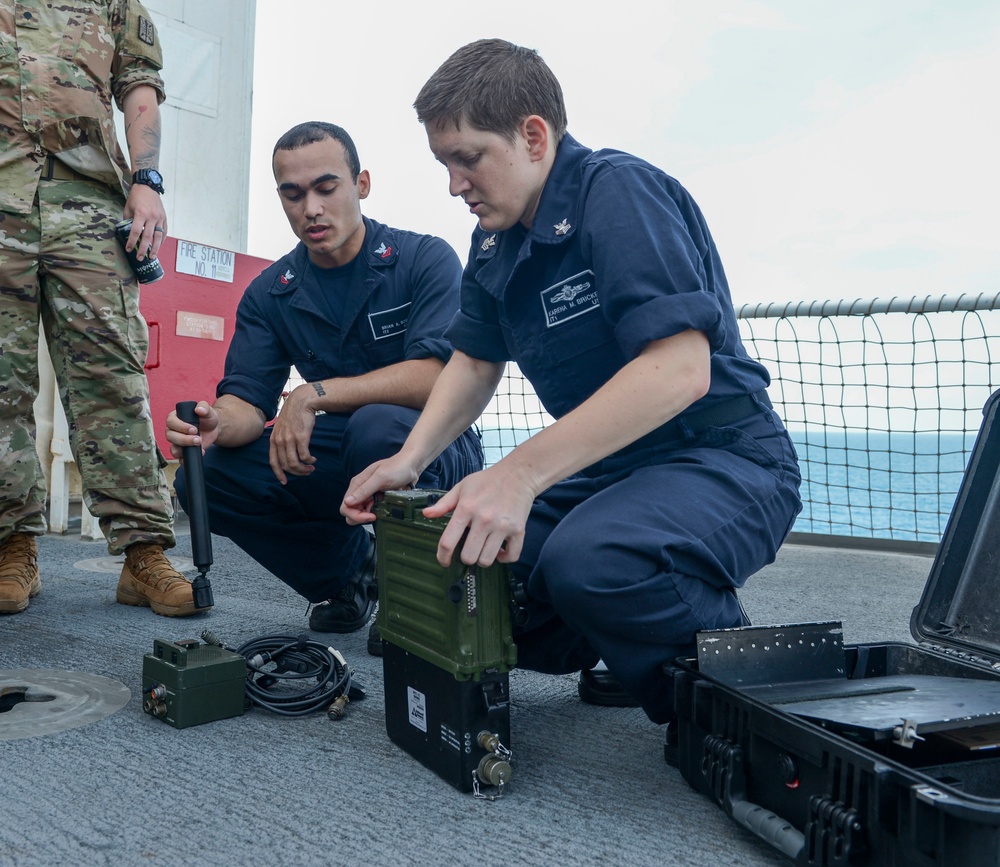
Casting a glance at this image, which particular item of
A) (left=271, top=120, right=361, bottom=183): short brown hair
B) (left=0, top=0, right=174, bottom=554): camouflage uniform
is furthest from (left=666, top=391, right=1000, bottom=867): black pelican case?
(left=0, top=0, right=174, bottom=554): camouflage uniform

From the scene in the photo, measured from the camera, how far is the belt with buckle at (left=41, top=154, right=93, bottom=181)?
2008 millimetres

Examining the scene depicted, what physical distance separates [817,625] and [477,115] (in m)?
0.80

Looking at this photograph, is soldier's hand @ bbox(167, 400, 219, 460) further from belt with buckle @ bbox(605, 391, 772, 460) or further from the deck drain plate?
belt with buckle @ bbox(605, 391, 772, 460)

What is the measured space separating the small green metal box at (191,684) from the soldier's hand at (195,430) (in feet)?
1.33

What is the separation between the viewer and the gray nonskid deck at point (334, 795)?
0.92 meters

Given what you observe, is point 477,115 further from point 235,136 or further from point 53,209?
point 235,136

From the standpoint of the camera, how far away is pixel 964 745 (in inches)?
33.5

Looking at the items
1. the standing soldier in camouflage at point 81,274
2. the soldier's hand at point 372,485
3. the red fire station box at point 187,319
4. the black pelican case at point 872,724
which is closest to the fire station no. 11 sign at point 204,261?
the red fire station box at point 187,319

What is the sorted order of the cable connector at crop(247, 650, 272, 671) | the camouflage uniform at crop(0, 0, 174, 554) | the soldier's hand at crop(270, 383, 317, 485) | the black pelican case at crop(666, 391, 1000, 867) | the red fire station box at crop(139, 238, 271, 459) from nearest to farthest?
1. the black pelican case at crop(666, 391, 1000, 867)
2. the cable connector at crop(247, 650, 272, 671)
3. the soldier's hand at crop(270, 383, 317, 485)
4. the camouflage uniform at crop(0, 0, 174, 554)
5. the red fire station box at crop(139, 238, 271, 459)

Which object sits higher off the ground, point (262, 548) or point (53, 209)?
point (53, 209)

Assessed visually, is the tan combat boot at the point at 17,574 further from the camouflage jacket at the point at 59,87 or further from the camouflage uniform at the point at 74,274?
the camouflage jacket at the point at 59,87

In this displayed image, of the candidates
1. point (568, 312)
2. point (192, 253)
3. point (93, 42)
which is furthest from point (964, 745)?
point (192, 253)

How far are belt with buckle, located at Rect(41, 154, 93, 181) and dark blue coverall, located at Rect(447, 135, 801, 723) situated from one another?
118 centimetres

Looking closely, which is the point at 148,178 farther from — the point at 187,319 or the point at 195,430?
the point at 187,319
